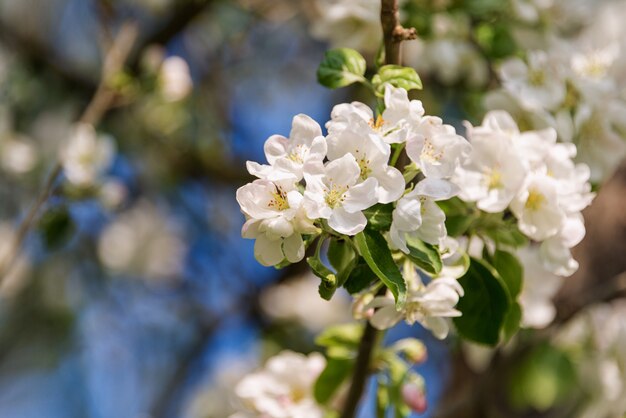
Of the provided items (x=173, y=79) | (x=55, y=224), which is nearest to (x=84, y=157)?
(x=55, y=224)

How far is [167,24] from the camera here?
282cm

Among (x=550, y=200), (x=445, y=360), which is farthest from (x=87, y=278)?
(x=550, y=200)

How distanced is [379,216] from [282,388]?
1.51 ft

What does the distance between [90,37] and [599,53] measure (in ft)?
8.13

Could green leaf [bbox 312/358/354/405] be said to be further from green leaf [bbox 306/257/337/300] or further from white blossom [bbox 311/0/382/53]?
white blossom [bbox 311/0/382/53]


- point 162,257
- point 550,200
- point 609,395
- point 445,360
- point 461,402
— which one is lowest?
point 445,360

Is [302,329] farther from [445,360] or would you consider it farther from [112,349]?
[112,349]

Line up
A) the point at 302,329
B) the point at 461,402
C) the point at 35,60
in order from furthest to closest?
1. the point at 35,60
2. the point at 302,329
3. the point at 461,402

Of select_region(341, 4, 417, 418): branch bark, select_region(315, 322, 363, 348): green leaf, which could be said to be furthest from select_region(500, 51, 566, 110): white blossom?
select_region(315, 322, 363, 348): green leaf

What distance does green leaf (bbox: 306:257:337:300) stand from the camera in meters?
0.71

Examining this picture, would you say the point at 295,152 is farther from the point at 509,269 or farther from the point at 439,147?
the point at 509,269

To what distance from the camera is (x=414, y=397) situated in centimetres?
99

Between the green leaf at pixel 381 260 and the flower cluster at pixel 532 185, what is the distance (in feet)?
0.60

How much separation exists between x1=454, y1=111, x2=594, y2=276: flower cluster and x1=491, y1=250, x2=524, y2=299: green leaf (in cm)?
4
